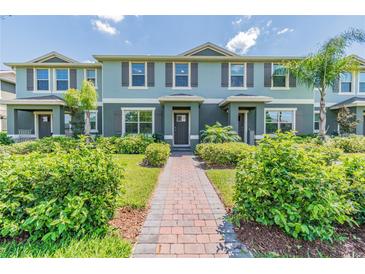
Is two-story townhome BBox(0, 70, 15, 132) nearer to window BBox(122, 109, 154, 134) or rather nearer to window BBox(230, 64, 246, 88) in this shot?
window BBox(122, 109, 154, 134)

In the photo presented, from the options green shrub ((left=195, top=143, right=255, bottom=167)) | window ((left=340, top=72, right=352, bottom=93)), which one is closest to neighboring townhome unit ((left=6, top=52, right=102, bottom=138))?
green shrub ((left=195, top=143, right=255, bottom=167))

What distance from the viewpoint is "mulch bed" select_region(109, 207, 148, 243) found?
298 cm

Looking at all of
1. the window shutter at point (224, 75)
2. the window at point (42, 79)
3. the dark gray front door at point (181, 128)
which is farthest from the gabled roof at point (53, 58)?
the window shutter at point (224, 75)

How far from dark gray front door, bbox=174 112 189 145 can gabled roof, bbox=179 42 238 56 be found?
4.49 m

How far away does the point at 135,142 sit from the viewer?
1114cm

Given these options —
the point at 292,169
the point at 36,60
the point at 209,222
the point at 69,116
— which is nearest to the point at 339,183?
the point at 292,169

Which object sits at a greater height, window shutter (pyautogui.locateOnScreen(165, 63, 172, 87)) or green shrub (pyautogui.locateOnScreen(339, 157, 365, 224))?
window shutter (pyautogui.locateOnScreen(165, 63, 172, 87))

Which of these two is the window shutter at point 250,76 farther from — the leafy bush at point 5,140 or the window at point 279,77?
the leafy bush at point 5,140

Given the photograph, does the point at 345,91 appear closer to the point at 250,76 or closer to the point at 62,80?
the point at 250,76

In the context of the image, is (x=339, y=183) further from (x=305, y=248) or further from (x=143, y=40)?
(x=143, y=40)

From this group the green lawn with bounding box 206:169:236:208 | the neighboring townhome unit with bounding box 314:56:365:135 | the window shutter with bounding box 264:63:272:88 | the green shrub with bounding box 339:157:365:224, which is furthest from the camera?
the neighboring townhome unit with bounding box 314:56:365:135

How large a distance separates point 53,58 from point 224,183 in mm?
16571
